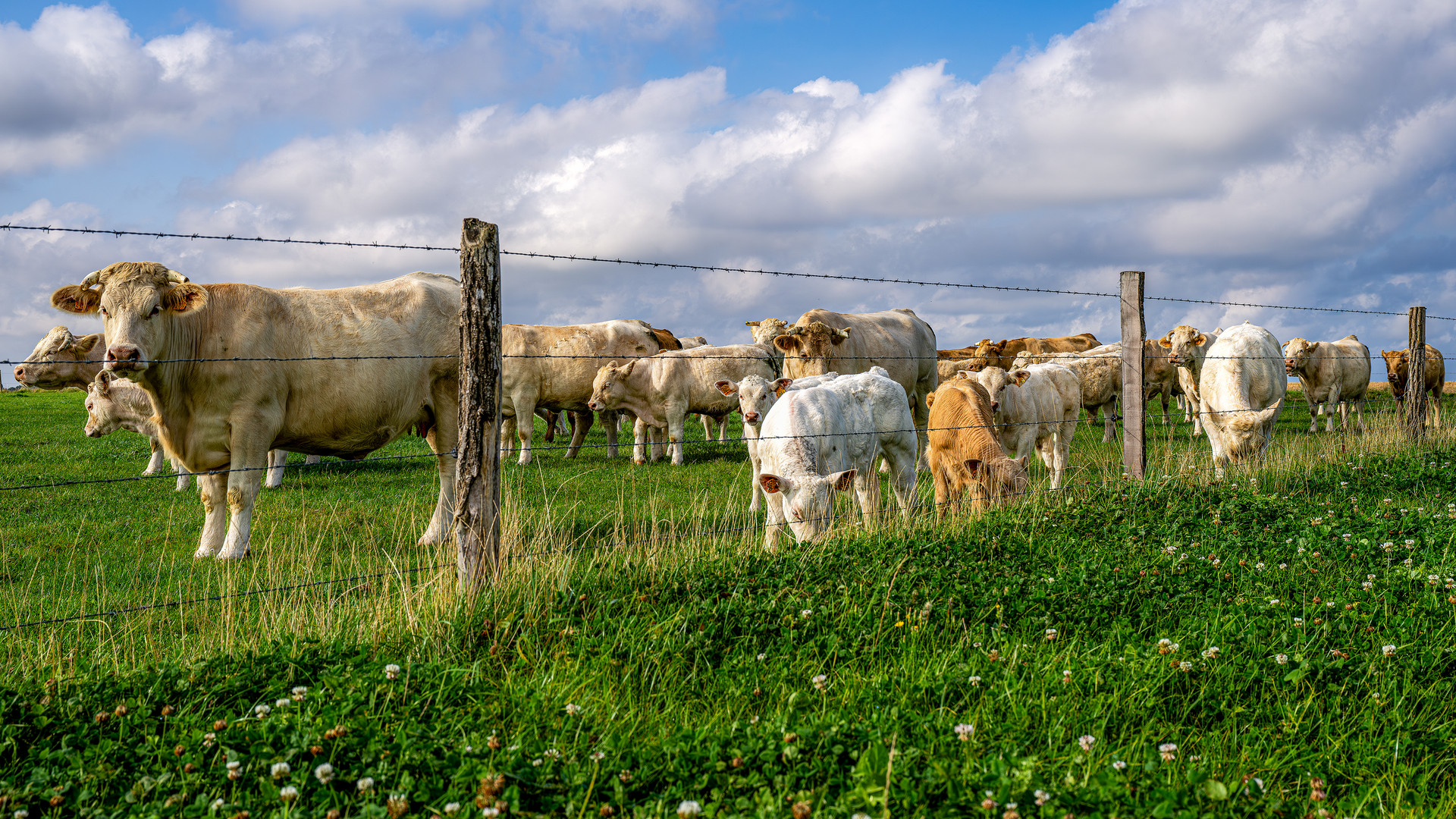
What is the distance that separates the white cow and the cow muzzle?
856 centimetres

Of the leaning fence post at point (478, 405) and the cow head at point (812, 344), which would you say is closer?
the leaning fence post at point (478, 405)

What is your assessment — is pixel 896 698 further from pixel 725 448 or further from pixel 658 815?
pixel 725 448

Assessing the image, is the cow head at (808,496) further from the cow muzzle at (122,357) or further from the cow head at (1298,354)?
the cow head at (1298,354)

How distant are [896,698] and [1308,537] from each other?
14.6 ft

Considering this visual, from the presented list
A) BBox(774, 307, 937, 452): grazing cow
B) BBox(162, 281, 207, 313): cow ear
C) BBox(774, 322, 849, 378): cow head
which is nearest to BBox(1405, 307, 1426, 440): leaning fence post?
BBox(774, 307, 937, 452): grazing cow

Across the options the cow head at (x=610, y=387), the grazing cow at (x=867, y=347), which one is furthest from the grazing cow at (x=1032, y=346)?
the cow head at (x=610, y=387)

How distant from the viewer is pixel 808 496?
23.6 ft

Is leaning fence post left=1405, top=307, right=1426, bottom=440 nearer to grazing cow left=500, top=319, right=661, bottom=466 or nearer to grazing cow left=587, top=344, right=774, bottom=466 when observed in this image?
grazing cow left=587, top=344, right=774, bottom=466

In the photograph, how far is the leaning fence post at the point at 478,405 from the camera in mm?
5430

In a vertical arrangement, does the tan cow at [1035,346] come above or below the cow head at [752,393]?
above

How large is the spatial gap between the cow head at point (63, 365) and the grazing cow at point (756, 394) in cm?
1035

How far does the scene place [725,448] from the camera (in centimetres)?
1820

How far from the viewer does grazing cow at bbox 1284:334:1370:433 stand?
19.0 metres

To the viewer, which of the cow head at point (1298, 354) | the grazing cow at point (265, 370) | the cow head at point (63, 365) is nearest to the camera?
the grazing cow at point (265, 370)
